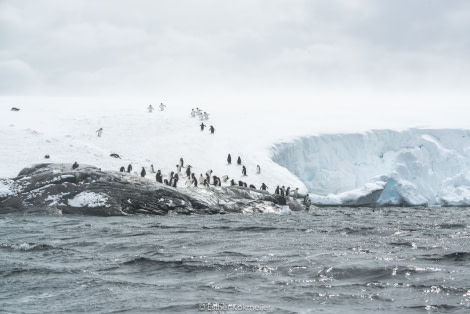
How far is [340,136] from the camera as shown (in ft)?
148

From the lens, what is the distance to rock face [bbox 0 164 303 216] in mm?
20766

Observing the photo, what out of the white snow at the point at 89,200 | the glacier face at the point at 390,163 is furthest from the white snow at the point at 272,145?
the white snow at the point at 89,200

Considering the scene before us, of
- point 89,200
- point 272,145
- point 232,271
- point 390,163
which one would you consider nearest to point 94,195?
point 89,200

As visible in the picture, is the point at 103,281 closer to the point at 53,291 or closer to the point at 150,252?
the point at 53,291

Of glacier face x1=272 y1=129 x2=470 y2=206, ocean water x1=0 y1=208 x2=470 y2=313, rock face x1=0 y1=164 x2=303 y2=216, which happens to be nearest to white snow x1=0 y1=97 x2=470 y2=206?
glacier face x1=272 y1=129 x2=470 y2=206

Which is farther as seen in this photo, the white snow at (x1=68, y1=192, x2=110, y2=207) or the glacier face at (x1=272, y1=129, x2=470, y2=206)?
the glacier face at (x1=272, y1=129, x2=470, y2=206)

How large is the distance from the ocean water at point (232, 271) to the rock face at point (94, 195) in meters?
5.21

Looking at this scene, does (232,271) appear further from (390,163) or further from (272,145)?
(390,163)

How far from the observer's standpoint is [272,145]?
4134cm

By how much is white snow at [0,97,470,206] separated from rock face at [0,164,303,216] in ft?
24.8

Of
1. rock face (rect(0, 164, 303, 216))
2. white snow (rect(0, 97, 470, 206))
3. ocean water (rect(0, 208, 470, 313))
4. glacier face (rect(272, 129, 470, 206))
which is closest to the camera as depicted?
ocean water (rect(0, 208, 470, 313))

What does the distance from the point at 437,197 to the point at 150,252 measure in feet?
109

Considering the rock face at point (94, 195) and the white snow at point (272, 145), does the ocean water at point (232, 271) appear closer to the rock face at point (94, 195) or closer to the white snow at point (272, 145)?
the rock face at point (94, 195)

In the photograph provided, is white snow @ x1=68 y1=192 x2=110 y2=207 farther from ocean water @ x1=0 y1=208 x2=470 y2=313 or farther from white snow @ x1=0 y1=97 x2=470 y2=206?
white snow @ x1=0 y1=97 x2=470 y2=206
